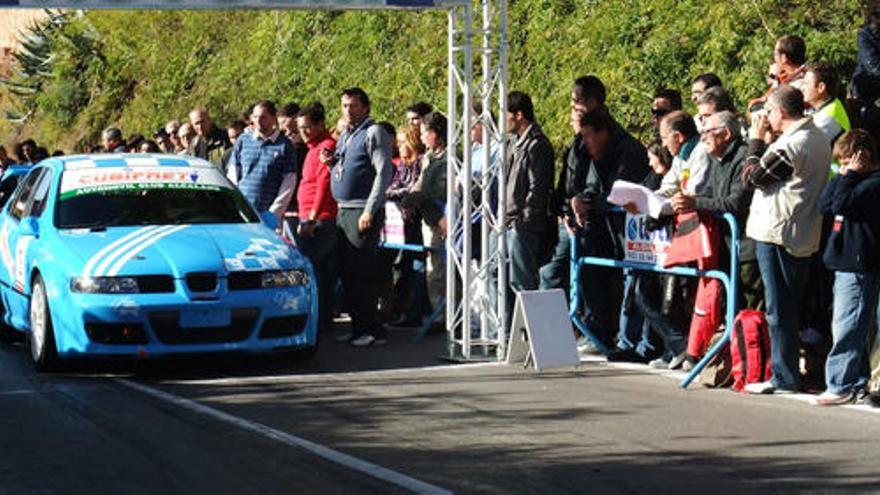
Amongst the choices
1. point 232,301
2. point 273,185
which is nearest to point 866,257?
point 232,301

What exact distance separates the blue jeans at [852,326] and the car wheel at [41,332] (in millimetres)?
5803

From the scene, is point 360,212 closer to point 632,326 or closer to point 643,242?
point 632,326

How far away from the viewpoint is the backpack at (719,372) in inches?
482

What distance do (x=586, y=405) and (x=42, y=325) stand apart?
4.42 meters

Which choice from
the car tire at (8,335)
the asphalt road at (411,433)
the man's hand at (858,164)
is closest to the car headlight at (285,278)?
the asphalt road at (411,433)

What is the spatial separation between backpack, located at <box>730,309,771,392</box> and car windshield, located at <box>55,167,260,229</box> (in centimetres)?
453

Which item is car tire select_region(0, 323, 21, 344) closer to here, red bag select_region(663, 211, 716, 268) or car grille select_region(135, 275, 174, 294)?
car grille select_region(135, 275, 174, 294)

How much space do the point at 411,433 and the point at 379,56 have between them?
17464mm

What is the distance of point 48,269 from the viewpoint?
13375mm

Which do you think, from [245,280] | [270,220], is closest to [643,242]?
[245,280]

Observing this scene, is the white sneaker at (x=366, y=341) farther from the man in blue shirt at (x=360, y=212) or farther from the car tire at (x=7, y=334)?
the car tire at (x=7, y=334)

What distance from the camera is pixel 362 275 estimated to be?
15664 mm

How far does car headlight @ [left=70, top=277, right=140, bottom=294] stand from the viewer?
1289 centimetres

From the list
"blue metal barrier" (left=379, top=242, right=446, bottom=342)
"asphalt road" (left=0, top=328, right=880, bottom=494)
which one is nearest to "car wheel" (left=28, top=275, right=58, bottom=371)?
"asphalt road" (left=0, top=328, right=880, bottom=494)
